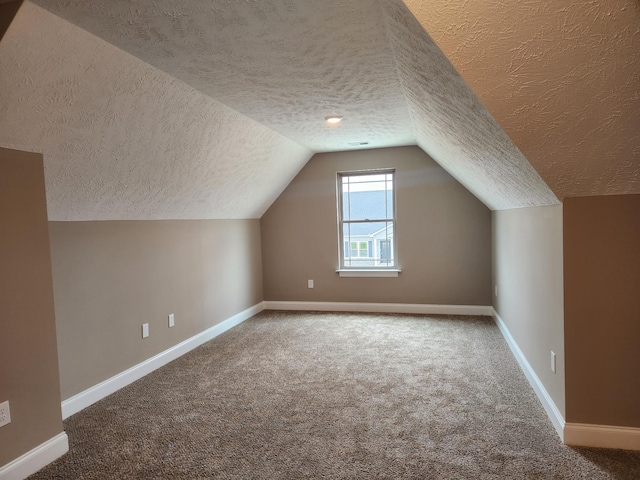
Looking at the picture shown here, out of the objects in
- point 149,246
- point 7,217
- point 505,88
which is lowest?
point 149,246

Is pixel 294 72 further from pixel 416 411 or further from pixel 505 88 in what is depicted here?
pixel 416 411

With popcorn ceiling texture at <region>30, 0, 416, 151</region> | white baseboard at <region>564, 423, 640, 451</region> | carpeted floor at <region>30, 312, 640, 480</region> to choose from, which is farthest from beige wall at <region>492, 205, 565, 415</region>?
popcorn ceiling texture at <region>30, 0, 416, 151</region>

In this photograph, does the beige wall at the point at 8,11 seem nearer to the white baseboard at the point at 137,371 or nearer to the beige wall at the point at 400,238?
the white baseboard at the point at 137,371

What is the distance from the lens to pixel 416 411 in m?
2.56

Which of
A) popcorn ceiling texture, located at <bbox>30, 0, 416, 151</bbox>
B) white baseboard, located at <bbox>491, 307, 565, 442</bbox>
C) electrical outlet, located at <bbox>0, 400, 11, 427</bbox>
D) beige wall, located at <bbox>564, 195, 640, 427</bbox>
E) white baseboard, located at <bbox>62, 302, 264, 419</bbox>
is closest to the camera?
popcorn ceiling texture, located at <bbox>30, 0, 416, 151</bbox>

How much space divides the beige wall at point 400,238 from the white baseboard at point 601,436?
2.86 metres

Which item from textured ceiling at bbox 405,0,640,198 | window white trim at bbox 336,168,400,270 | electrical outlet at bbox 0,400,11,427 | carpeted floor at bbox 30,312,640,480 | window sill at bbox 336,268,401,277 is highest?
textured ceiling at bbox 405,0,640,198

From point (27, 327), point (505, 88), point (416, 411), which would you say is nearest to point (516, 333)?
point (416, 411)

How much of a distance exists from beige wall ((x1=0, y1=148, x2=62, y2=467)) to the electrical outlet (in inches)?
0.8

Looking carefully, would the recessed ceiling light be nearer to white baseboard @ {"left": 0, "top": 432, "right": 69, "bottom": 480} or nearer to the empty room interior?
the empty room interior

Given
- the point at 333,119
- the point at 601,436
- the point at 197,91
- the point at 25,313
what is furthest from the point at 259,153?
the point at 601,436

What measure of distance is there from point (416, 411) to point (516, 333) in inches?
57.3

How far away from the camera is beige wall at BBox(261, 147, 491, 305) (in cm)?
491

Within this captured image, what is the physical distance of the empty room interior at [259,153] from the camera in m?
1.56
